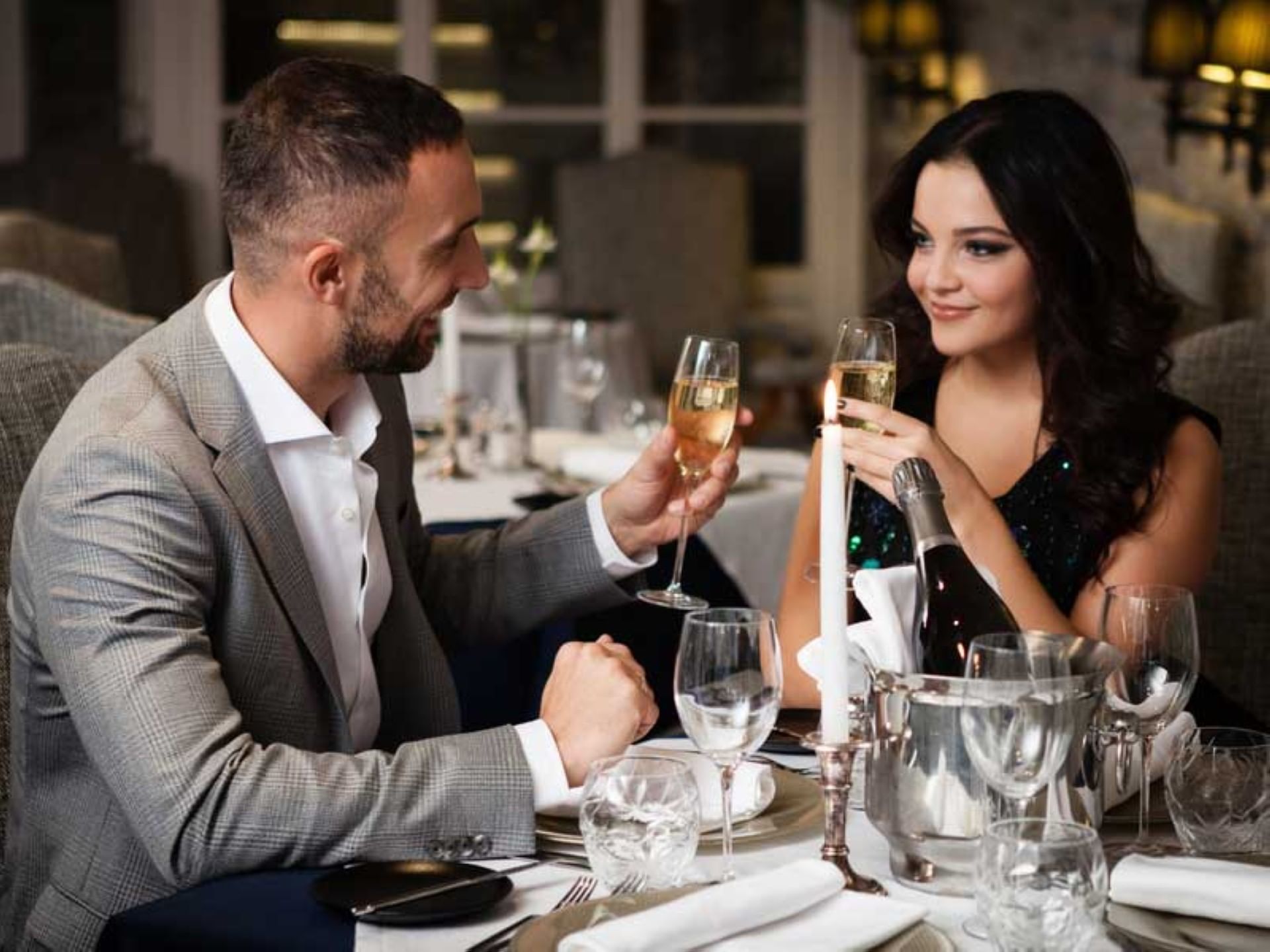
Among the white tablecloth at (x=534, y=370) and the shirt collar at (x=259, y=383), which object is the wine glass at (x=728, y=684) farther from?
the white tablecloth at (x=534, y=370)

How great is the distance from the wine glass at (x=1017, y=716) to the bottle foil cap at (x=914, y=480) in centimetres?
19

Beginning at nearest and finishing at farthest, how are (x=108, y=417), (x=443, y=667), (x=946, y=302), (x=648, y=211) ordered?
1. (x=108, y=417)
2. (x=443, y=667)
3. (x=946, y=302)
4. (x=648, y=211)

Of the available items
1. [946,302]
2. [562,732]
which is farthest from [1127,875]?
[946,302]

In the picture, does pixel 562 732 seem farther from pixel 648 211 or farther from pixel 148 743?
pixel 648 211

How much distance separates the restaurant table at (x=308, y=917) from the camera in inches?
53.5

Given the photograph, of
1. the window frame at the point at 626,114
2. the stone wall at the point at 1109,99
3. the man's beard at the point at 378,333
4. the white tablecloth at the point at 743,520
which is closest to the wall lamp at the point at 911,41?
the stone wall at the point at 1109,99

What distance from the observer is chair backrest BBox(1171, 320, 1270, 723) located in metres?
2.92

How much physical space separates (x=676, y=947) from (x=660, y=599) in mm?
998

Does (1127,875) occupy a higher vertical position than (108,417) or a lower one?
lower

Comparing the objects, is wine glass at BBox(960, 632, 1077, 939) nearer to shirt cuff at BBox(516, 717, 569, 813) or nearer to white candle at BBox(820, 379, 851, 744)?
white candle at BBox(820, 379, 851, 744)

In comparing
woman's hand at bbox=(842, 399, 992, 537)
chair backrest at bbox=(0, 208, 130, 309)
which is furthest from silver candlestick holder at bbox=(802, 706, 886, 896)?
chair backrest at bbox=(0, 208, 130, 309)

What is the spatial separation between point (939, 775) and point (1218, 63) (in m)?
4.53

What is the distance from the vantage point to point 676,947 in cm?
129

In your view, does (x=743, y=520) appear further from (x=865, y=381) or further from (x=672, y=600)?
(x=865, y=381)
